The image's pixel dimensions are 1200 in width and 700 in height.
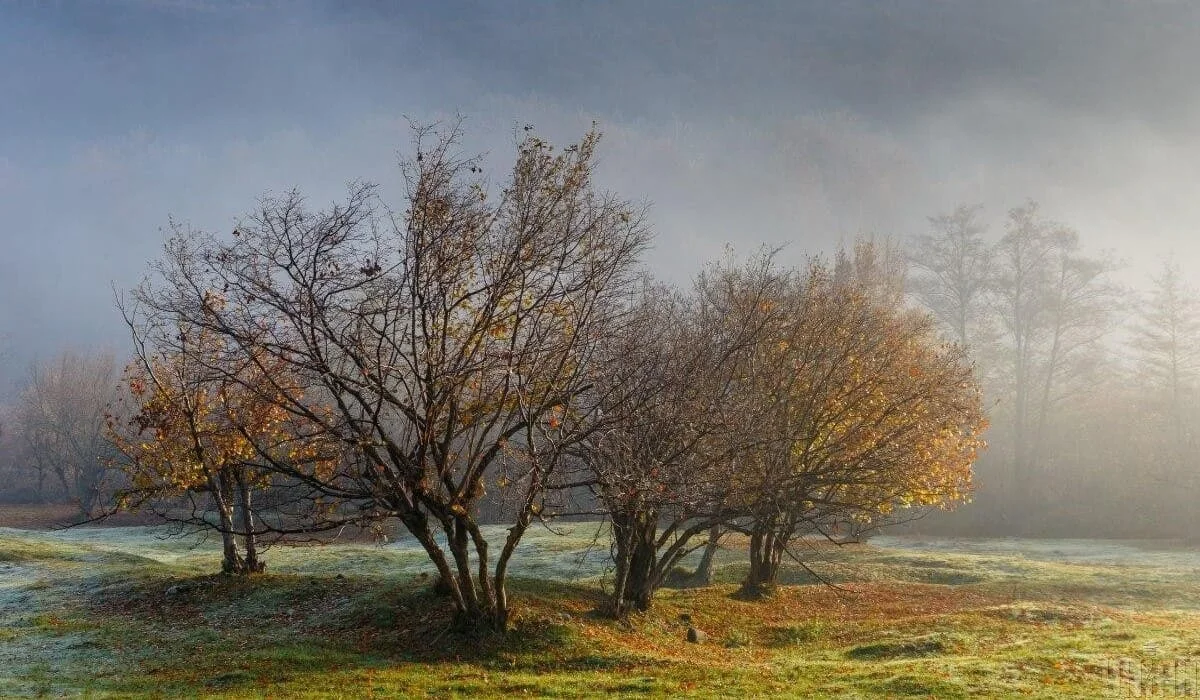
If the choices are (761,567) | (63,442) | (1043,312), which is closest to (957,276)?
(1043,312)

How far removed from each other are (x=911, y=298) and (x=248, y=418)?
6172 centimetres

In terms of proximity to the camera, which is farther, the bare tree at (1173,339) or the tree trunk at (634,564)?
the bare tree at (1173,339)

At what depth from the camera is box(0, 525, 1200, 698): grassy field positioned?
16.3 m

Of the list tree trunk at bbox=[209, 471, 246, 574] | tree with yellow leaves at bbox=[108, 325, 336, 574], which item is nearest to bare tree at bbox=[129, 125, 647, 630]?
tree with yellow leaves at bbox=[108, 325, 336, 574]

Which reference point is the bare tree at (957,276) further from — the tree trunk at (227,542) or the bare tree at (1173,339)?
the tree trunk at (227,542)

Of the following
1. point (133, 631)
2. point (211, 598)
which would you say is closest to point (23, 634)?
point (133, 631)

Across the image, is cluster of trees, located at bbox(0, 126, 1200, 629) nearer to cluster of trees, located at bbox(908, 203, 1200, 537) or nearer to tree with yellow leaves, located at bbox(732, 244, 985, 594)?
tree with yellow leaves, located at bbox(732, 244, 985, 594)

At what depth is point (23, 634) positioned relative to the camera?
22312 mm

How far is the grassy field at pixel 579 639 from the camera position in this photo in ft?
53.4

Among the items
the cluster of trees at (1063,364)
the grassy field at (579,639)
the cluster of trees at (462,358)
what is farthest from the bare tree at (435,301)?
the cluster of trees at (1063,364)

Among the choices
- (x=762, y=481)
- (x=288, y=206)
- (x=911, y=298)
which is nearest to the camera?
(x=288, y=206)

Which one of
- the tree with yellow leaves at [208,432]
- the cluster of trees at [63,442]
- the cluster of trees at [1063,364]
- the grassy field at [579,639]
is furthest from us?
the cluster of trees at [63,442]

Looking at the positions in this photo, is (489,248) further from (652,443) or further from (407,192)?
(652,443)

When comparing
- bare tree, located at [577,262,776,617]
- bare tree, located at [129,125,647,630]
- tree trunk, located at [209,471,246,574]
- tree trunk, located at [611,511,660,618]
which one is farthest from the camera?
tree trunk, located at [209,471,246,574]
